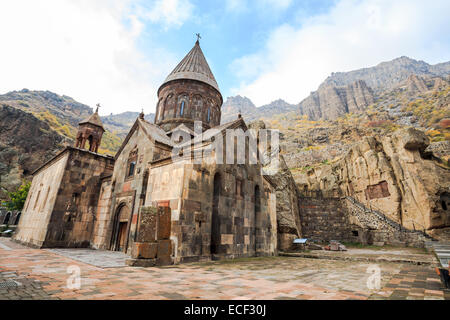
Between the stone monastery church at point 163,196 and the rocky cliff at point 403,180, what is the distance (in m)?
10.6

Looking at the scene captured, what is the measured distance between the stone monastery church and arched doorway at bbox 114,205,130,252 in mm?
50

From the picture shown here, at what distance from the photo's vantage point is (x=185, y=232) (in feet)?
24.8

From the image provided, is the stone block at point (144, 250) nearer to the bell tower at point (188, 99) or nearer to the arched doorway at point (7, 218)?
the bell tower at point (188, 99)

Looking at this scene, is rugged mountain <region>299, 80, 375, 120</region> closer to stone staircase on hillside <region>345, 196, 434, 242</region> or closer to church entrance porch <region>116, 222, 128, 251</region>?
stone staircase on hillside <region>345, 196, 434, 242</region>

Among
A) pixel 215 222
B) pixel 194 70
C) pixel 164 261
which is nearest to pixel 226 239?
pixel 215 222

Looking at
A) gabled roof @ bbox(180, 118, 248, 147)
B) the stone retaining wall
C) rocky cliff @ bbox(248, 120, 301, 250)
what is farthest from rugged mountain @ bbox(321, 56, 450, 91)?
gabled roof @ bbox(180, 118, 248, 147)

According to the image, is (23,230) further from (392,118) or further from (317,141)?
(392,118)

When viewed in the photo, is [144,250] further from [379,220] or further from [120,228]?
[379,220]

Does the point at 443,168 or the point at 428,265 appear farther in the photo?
the point at 443,168

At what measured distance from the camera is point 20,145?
34250 mm

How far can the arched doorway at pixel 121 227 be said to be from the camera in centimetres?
1126

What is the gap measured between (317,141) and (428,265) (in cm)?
4038

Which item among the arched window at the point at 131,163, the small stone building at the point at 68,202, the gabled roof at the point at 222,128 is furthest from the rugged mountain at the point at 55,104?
the gabled roof at the point at 222,128
